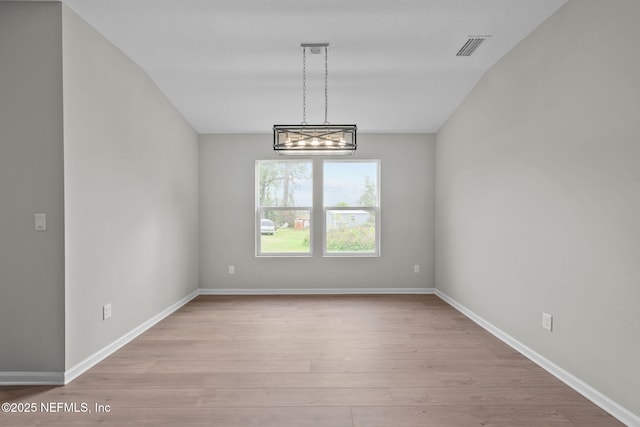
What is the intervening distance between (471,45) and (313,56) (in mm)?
1490

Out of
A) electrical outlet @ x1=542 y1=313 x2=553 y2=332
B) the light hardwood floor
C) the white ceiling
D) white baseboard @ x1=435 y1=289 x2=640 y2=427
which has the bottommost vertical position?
the light hardwood floor

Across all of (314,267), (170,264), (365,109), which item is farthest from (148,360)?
(365,109)

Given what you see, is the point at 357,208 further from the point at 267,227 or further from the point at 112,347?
the point at 112,347

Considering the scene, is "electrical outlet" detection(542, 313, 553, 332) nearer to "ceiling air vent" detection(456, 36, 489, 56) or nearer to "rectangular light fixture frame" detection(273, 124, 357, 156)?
"rectangular light fixture frame" detection(273, 124, 357, 156)

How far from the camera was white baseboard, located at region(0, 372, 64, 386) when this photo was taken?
2568mm

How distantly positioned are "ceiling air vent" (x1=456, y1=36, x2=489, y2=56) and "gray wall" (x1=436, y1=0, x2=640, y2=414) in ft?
1.18

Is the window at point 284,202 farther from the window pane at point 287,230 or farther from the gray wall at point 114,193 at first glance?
the gray wall at point 114,193

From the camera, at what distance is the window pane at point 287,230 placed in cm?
548

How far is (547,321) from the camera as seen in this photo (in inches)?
112

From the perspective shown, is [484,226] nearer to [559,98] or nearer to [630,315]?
[559,98]

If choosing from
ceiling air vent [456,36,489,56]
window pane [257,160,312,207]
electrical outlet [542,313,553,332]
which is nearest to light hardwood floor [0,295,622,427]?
electrical outlet [542,313,553,332]

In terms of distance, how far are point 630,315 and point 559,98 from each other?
1623 millimetres

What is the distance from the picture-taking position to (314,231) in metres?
5.46

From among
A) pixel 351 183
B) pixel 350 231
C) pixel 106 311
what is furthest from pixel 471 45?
pixel 106 311
